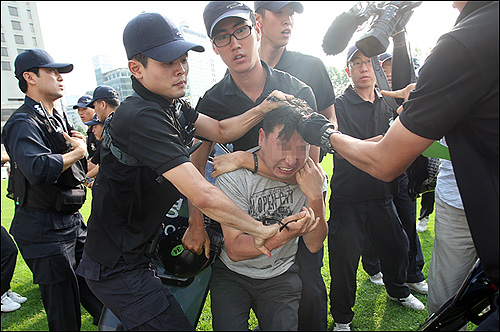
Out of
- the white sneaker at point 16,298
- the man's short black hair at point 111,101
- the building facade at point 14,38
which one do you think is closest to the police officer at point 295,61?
the man's short black hair at point 111,101

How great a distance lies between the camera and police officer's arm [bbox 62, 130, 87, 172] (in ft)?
8.52

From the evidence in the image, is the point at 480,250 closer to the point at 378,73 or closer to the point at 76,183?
the point at 378,73

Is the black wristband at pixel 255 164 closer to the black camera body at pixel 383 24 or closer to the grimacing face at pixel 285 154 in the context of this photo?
the grimacing face at pixel 285 154

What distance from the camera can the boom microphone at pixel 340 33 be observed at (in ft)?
6.81

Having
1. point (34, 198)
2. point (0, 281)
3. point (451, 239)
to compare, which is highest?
point (34, 198)

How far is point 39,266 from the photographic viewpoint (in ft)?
8.54

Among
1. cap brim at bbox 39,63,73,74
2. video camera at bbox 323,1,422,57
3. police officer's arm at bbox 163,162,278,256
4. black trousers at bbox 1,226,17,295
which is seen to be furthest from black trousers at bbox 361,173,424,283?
black trousers at bbox 1,226,17,295

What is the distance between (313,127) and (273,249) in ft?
2.38

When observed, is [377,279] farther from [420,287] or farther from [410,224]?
[410,224]

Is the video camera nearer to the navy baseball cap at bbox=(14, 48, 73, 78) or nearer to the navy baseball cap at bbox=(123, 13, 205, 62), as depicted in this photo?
the navy baseball cap at bbox=(123, 13, 205, 62)

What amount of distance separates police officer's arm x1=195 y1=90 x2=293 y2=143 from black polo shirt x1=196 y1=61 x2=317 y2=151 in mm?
136

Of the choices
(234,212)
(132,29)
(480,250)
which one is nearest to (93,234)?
(234,212)

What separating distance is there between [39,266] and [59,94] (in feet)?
4.99

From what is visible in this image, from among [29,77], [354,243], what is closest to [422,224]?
[354,243]
